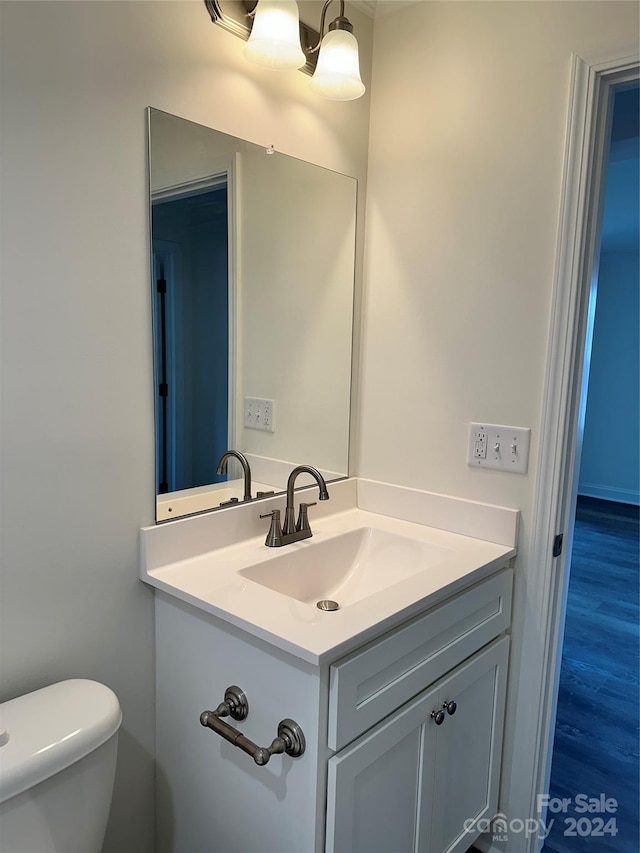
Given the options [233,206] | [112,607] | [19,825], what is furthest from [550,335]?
[19,825]

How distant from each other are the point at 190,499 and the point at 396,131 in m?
1.21

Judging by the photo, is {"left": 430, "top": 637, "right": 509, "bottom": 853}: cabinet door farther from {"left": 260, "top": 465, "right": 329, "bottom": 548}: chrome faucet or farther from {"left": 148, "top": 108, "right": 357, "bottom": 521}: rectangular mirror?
{"left": 148, "top": 108, "right": 357, "bottom": 521}: rectangular mirror

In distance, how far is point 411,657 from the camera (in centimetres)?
118

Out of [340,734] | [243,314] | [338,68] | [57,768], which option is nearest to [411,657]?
[340,734]

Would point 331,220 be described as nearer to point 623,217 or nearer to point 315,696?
point 315,696

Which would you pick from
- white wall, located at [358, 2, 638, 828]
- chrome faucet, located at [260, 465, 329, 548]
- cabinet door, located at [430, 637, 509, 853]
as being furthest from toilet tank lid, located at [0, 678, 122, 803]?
white wall, located at [358, 2, 638, 828]

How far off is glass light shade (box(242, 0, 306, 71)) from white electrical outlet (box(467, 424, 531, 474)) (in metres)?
1.02

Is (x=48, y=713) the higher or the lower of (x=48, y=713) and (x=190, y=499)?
the lower

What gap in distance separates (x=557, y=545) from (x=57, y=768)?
1.22 m

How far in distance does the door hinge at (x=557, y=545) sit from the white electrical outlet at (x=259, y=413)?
0.82m

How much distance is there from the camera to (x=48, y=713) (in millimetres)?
996

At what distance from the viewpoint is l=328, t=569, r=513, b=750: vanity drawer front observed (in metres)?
1.01

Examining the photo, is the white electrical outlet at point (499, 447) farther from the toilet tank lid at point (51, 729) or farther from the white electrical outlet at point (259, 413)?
the toilet tank lid at point (51, 729)

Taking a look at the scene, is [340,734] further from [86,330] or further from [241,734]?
[86,330]
